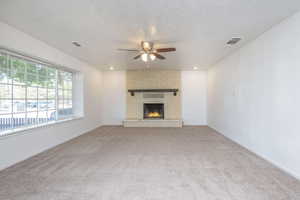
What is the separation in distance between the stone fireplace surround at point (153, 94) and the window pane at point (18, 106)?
4.44 m

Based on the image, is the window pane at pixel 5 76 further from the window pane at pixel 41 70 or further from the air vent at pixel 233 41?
the air vent at pixel 233 41

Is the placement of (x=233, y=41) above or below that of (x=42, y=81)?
above

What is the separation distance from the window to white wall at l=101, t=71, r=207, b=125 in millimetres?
2639

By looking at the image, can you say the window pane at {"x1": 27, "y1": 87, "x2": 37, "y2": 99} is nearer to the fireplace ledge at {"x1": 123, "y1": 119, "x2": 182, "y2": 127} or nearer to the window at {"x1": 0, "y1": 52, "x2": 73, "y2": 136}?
the window at {"x1": 0, "y1": 52, "x2": 73, "y2": 136}

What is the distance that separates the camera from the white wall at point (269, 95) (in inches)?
101

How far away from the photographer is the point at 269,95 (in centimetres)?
315

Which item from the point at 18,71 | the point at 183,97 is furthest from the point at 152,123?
the point at 18,71

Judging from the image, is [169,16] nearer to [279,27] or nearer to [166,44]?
[166,44]

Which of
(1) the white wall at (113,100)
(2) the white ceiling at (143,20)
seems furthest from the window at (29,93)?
(1) the white wall at (113,100)

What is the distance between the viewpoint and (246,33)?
10.8 feet

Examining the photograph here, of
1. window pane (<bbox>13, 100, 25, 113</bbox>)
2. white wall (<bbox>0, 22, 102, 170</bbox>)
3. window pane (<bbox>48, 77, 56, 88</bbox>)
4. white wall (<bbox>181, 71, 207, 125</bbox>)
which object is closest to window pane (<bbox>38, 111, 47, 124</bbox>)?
white wall (<bbox>0, 22, 102, 170</bbox>)

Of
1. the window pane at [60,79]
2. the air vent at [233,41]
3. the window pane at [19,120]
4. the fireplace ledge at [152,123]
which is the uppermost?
the air vent at [233,41]

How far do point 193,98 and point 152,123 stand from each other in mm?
2248

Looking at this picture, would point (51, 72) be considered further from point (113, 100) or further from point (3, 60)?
point (113, 100)
